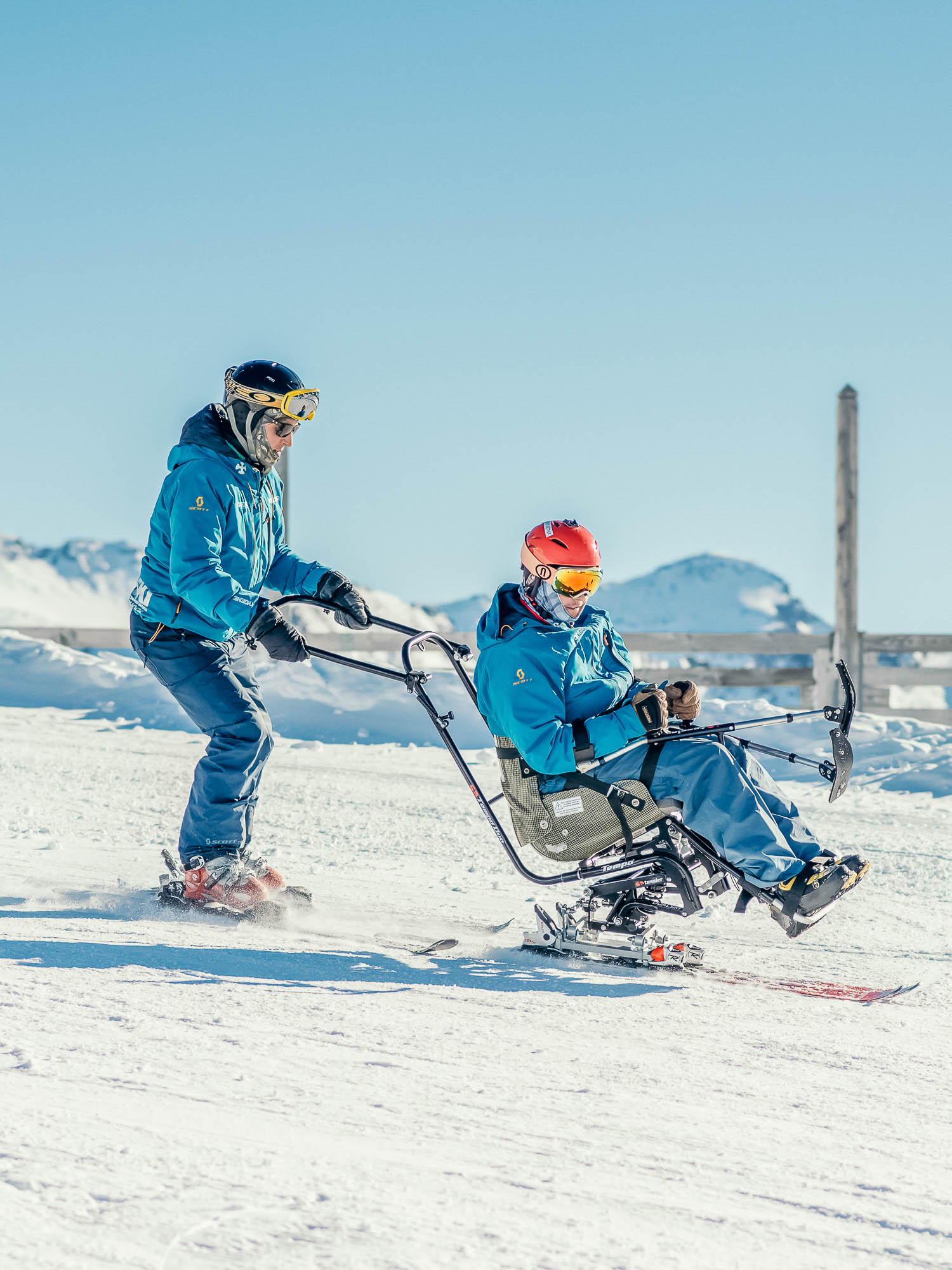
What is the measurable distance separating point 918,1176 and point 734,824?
1.28 metres

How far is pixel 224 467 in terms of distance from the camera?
423cm

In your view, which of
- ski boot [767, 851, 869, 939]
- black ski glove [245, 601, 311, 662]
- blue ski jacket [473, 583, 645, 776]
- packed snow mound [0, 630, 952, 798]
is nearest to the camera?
ski boot [767, 851, 869, 939]

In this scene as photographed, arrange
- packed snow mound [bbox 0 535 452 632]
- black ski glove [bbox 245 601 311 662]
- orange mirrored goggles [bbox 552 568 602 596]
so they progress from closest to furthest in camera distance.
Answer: orange mirrored goggles [bbox 552 568 602 596] → black ski glove [bbox 245 601 311 662] → packed snow mound [bbox 0 535 452 632]

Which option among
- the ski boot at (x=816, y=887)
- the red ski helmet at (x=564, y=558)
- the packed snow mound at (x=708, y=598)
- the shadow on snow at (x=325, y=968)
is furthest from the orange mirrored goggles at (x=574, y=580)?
the packed snow mound at (x=708, y=598)

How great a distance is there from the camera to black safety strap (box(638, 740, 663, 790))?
361cm

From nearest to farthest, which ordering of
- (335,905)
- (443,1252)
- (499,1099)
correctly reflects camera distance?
(443,1252), (499,1099), (335,905)

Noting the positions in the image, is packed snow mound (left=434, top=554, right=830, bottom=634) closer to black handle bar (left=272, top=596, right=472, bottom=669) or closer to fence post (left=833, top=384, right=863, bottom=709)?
fence post (left=833, top=384, right=863, bottom=709)

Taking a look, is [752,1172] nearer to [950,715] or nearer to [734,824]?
[734,824]

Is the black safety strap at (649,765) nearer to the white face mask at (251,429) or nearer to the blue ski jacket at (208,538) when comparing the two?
the blue ski jacket at (208,538)

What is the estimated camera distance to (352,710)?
1138 cm

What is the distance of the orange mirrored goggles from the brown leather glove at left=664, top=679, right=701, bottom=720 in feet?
1.30

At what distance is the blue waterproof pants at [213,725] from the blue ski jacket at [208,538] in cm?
8

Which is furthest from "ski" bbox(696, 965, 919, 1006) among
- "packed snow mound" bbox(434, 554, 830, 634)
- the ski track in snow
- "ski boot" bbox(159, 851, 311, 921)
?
"packed snow mound" bbox(434, 554, 830, 634)

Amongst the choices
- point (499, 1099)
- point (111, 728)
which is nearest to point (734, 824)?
point (499, 1099)
